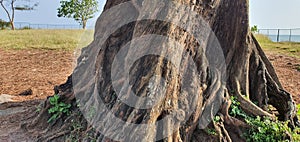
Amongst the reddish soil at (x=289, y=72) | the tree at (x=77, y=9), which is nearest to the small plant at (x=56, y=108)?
the reddish soil at (x=289, y=72)

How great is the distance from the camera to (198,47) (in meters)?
3.66

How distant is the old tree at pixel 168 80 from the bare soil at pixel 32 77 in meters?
0.61

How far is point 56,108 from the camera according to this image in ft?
13.9

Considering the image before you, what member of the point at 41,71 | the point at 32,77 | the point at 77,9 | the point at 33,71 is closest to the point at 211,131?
the point at 32,77

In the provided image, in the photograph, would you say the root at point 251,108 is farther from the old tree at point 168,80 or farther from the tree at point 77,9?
the tree at point 77,9

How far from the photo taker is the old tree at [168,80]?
3.17 metres

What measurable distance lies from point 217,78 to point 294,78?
552 centimetres

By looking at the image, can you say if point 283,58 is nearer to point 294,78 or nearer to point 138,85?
point 294,78

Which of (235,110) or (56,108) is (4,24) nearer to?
(56,108)

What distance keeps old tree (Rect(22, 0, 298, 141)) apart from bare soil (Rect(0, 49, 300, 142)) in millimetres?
611

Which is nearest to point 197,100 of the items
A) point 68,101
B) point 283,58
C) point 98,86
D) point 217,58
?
point 217,58

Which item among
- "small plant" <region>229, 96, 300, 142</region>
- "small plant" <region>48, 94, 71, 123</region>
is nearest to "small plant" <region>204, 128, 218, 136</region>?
"small plant" <region>229, 96, 300, 142</region>

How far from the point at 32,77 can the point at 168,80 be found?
6.46 meters

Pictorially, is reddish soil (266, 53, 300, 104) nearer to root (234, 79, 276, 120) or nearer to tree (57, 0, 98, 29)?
root (234, 79, 276, 120)
